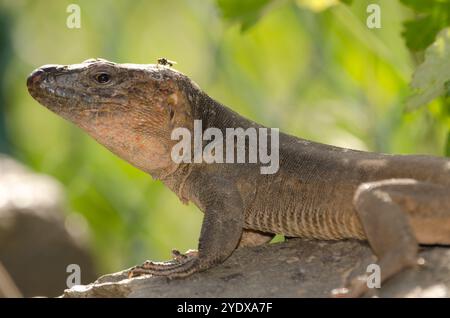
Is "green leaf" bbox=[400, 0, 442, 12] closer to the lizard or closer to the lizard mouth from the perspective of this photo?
the lizard

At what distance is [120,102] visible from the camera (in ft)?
11.8

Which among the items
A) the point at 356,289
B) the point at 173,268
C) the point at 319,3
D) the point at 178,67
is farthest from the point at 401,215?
the point at 178,67

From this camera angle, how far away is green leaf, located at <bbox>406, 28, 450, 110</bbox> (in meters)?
3.47

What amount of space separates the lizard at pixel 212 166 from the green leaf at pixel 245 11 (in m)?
0.60

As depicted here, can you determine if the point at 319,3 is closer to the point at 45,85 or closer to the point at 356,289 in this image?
the point at 45,85

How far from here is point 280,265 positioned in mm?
3471

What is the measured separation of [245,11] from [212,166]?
0.91 meters

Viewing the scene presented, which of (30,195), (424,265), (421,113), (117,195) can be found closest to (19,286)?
(30,195)

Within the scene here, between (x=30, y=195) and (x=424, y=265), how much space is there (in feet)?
16.8

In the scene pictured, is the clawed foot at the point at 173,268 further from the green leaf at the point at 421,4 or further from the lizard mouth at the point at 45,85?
the green leaf at the point at 421,4

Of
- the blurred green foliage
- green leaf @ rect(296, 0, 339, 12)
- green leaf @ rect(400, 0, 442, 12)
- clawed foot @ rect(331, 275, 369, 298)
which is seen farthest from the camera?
the blurred green foliage

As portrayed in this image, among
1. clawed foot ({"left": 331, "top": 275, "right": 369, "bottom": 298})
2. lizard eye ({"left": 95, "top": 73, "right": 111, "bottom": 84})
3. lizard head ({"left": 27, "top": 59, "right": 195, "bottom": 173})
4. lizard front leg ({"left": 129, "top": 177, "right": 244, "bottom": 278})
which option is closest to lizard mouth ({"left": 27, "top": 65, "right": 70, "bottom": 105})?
lizard head ({"left": 27, "top": 59, "right": 195, "bottom": 173})

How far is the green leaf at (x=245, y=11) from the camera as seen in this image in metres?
4.22

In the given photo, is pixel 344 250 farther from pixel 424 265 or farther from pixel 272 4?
pixel 272 4
